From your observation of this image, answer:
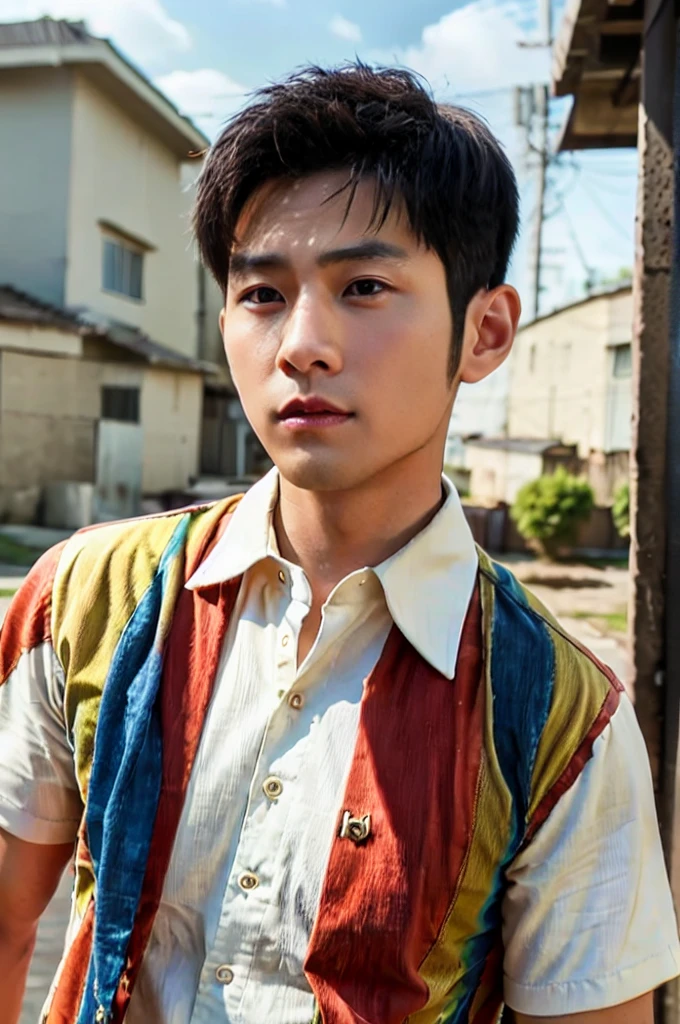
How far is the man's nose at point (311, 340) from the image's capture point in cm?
119

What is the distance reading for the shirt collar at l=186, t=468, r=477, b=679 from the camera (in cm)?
126

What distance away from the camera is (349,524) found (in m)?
1.36

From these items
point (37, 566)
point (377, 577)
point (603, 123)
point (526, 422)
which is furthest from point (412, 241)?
point (526, 422)

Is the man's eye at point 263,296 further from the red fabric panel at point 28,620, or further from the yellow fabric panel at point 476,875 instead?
the yellow fabric panel at point 476,875

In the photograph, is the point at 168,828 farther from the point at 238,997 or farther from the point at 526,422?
the point at 526,422

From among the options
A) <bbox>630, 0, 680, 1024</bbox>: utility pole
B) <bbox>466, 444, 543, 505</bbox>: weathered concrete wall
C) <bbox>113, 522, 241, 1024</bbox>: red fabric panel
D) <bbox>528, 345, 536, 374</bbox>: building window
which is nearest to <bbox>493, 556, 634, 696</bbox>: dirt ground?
<bbox>466, 444, 543, 505</bbox>: weathered concrete wall

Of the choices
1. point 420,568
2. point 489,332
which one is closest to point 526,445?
point 489,332

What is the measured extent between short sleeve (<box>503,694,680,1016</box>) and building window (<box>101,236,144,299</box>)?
14.9 metres

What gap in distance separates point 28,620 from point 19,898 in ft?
1.42

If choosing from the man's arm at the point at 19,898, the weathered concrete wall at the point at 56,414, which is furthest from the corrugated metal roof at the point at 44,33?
the man's arm at the point at 19,898

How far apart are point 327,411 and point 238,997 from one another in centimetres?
82

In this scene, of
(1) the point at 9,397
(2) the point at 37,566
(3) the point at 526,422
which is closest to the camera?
(2) the point at 37,566

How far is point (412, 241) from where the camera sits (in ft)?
4.19

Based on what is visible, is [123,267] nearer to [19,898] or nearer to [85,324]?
[85,324]
